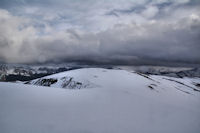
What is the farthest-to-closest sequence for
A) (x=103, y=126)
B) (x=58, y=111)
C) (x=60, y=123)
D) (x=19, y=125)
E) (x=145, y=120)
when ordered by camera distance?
(x=145, y=120) → (x=58, y=111) → (x=103, y=126) → (x=60, y=123) → (x=19, y=125)

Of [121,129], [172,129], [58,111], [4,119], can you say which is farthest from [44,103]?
[172,129]

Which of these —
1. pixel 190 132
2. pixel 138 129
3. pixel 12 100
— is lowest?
pixel 190 132

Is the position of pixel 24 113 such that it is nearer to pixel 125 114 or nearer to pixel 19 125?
pixel 19 125

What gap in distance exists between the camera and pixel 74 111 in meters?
7.47

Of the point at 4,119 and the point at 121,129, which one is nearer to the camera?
the point at 4,119

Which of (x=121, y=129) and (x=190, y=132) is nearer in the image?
(x=121, y=129)

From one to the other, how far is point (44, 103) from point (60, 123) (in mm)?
2682

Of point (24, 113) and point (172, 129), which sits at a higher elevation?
point (24, 113)

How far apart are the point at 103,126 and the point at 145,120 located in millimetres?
3248

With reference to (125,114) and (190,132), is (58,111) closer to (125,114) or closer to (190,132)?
(125,114)

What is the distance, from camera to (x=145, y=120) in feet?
25.6

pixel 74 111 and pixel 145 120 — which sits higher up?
pixel 74 111

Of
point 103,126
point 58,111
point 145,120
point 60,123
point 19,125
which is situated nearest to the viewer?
point 19,125

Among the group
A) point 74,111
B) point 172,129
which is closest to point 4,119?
point 74,111
